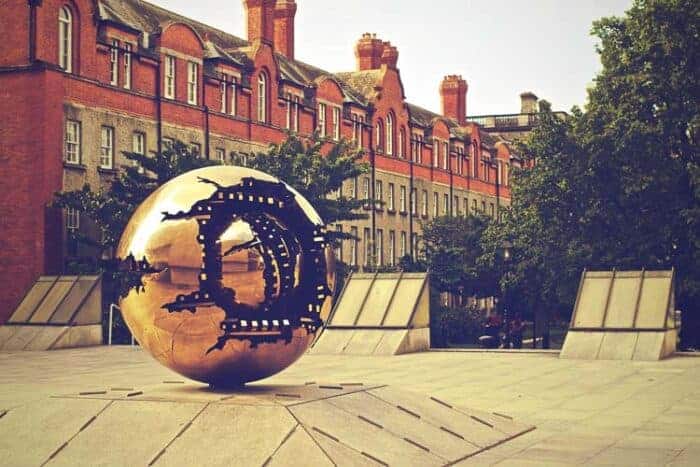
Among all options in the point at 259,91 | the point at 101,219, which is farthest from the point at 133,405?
the point at 259,91

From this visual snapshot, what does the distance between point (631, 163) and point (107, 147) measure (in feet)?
61.3

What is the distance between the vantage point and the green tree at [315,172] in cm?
3997

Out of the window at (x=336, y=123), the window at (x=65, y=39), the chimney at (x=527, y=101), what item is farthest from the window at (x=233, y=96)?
the chimney at (x=527, y=101)

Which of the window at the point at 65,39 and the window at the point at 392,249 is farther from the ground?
the window at the point at 65,39

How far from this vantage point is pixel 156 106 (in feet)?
152

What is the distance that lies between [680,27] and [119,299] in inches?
1248

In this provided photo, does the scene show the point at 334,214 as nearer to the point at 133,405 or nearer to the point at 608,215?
the point at 608,215

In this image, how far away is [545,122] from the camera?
4281 centimetres

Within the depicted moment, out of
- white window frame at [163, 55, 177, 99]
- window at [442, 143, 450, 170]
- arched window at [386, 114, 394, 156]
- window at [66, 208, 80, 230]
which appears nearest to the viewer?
window at [66, 208, 80, 230]

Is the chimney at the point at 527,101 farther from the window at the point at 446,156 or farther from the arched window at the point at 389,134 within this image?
the arched window at the point at 389,134

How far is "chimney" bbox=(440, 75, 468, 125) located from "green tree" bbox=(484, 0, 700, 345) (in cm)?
4236

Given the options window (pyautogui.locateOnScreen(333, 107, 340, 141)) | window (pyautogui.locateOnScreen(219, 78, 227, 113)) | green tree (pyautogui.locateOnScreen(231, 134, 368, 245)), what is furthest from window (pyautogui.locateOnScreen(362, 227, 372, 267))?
green tree (pyautogui.locateOnScreen(231, 134, 368, 245))

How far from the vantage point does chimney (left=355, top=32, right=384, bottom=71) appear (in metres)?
71.5

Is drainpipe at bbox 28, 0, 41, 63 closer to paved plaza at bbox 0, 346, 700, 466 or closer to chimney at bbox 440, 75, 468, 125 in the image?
paved plaza at bbox 0, 346, 700, 466
